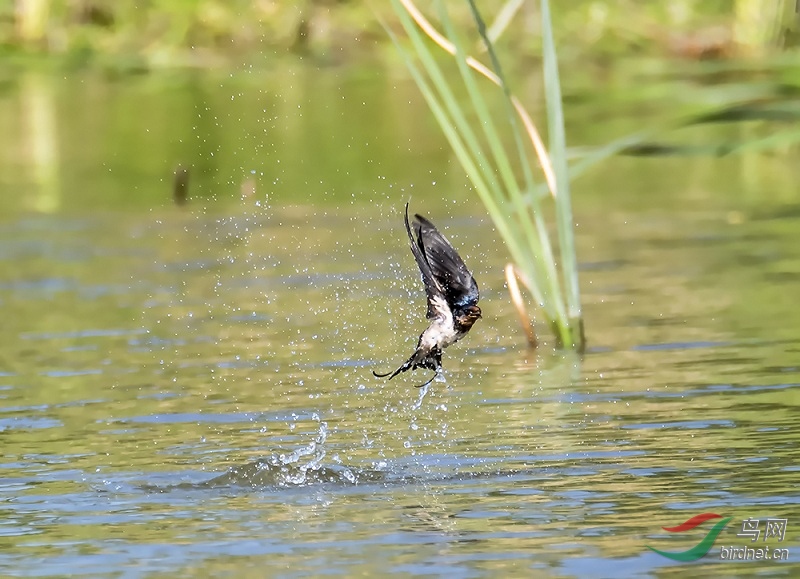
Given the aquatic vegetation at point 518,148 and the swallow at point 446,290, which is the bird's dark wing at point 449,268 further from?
the aquatic vegetation at point 518,148

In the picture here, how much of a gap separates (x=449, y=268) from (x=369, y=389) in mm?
1658

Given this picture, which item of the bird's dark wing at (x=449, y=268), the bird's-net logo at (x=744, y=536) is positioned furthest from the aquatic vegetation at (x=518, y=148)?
the bird's-net logo at (x=744, y=536)

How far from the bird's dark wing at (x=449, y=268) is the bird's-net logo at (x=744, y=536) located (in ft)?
3.32

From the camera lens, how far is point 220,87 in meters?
19.3

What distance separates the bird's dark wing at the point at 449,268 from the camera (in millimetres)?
5359

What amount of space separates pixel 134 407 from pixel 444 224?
4.56m

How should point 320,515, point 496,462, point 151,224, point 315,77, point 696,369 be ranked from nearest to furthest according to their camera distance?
point 320,515
point 496,462
point 696,369
point 151,224
point 315,77

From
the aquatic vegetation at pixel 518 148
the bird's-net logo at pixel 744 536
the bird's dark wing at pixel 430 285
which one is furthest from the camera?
the aquatic vegetation at pixel 518 148

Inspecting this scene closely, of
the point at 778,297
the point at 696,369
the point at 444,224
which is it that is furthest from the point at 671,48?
the point at 696,369

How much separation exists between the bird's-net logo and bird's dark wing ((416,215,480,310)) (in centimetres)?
101

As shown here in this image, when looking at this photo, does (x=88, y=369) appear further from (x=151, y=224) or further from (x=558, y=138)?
(x=151, y=224)

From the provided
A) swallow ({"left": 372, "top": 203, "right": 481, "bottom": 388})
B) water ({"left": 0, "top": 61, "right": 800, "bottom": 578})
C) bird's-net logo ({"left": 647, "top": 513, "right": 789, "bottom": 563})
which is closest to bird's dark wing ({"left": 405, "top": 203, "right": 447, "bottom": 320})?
swallow ({"left": 372, "top": 203, "right": 481, "bottom": 388})

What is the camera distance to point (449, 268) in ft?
17.7

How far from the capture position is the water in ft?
15.6
